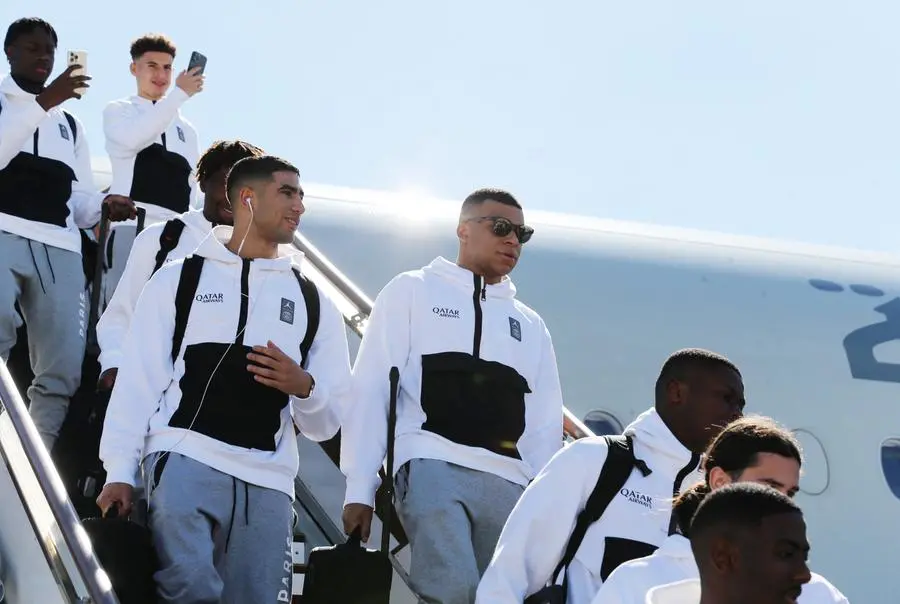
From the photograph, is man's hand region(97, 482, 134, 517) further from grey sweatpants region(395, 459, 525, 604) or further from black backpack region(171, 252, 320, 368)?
grey sweatpants region(395, 459, 525, 604)

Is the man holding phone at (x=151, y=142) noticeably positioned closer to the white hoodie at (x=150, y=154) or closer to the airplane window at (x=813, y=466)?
the white hoodie at (x=150, y=154)

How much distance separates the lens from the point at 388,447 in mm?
5004

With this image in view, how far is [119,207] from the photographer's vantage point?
6855 mm

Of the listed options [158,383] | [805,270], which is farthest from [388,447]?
[805,270]

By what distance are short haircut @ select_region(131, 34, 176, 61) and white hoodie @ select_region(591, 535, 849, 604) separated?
5008 mm

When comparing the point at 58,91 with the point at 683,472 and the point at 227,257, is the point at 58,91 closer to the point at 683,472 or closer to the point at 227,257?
the point at 227,257

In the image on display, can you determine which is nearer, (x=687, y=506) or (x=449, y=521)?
(x=687, y=506)

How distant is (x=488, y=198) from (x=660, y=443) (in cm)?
163

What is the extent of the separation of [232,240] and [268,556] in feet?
4.09

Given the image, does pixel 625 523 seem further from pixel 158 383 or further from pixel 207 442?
pixel 158 383

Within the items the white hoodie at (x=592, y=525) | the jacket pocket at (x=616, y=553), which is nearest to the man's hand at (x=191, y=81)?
the white hoodie at (x=592, y=525)

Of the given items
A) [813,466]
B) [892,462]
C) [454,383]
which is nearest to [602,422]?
[813,466]

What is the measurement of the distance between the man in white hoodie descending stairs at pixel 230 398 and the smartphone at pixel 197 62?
7.75ft

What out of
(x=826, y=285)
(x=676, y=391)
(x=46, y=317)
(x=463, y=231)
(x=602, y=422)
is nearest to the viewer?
(x=676, y=391)
